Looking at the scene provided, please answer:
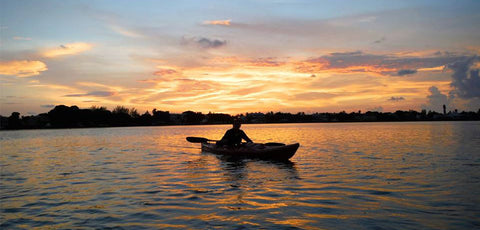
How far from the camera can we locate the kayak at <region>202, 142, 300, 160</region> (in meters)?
17.7

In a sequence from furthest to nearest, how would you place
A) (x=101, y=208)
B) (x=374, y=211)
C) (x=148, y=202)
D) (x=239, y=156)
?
1. (x=239, y=156)
2. (x=148, y=202)
3. (x=101, y=208)
4. (x=374, y=211)

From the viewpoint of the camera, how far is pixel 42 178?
13.2 meters

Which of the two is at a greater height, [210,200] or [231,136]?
[231,136]

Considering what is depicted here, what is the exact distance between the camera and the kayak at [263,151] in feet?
58.2

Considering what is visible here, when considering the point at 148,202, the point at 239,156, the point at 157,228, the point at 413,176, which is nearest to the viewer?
the point at 157,228

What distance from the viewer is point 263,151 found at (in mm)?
18391

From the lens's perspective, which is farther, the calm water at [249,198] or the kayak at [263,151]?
the kayak at [263,151]

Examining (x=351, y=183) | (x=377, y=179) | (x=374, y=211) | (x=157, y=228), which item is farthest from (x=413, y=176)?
(x=157, y=228)

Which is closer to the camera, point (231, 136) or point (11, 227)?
point (11, 227)

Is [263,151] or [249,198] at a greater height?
[263,151]

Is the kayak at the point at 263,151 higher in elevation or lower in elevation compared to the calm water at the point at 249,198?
higher

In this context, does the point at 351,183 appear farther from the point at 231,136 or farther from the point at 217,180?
the point at 231,136

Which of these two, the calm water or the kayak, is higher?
the kayak

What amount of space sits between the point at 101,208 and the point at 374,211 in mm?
6545
